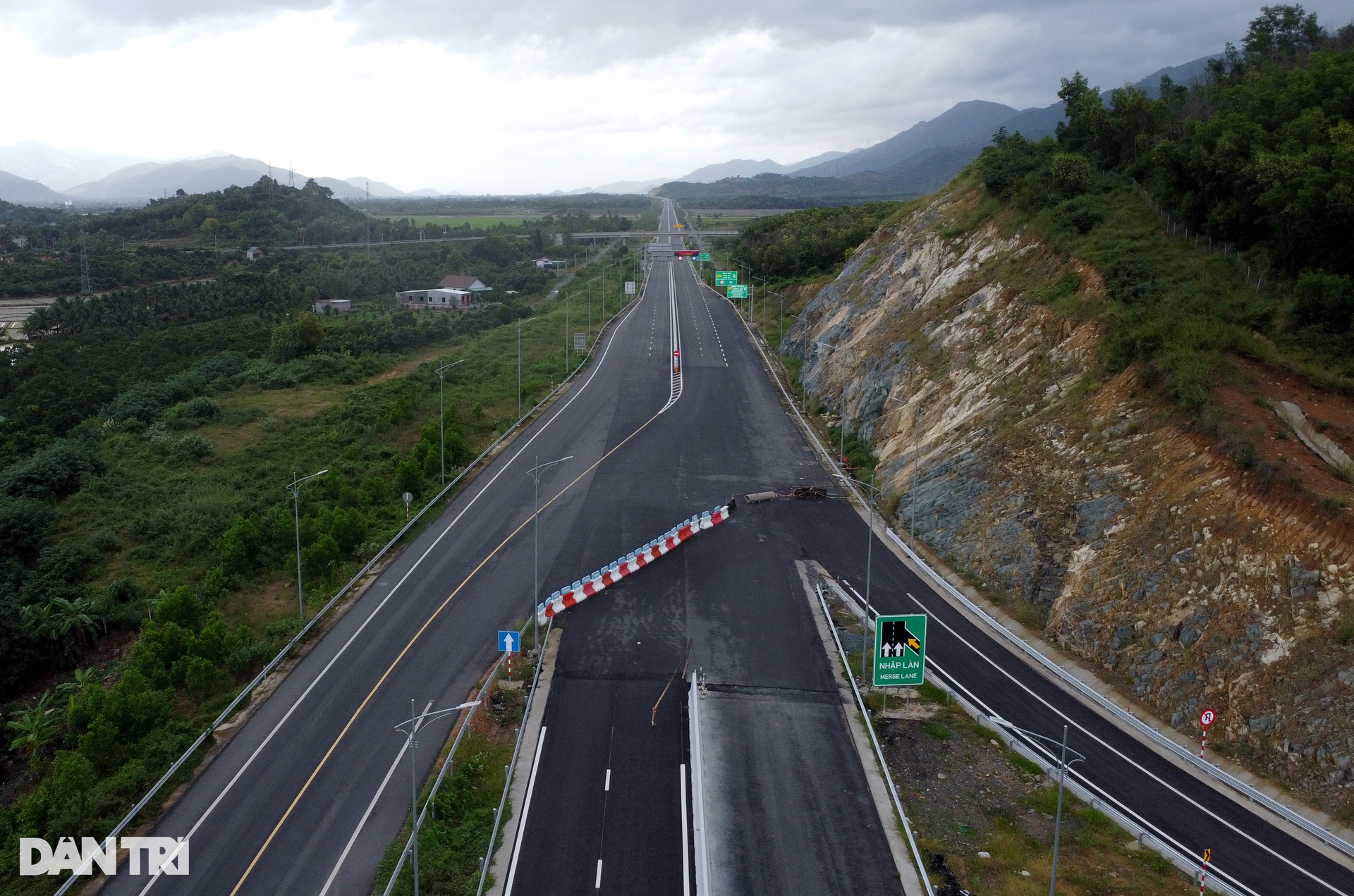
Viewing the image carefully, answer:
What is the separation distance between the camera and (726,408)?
207ft

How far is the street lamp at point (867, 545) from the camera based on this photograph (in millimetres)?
30731

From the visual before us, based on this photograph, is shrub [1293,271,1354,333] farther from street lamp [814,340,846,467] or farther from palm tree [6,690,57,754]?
palm tree [6,690,57,754]

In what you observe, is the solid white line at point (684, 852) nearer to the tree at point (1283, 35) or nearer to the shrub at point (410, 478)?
the shrub at point (410, 478)

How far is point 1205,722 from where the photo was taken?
26375 mm

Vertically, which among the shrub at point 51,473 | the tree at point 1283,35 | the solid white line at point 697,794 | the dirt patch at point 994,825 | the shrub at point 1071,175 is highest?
the tree at point 1283,35

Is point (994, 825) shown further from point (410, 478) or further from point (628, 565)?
point (410, 478)

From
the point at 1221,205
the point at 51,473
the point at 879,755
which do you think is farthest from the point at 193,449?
the point at 1221,205

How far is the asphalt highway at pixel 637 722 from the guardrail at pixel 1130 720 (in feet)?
1.71

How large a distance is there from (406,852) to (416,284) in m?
118

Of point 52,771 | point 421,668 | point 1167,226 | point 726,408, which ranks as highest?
point 1167,226

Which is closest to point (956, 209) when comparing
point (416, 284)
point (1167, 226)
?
point (1167, 226)

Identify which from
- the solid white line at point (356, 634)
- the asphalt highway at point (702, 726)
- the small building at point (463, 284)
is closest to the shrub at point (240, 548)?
the solid white line at point (356, 634)

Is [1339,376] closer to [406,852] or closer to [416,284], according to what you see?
[406,852]

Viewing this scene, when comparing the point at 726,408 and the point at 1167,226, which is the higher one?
the point at 1167,226
